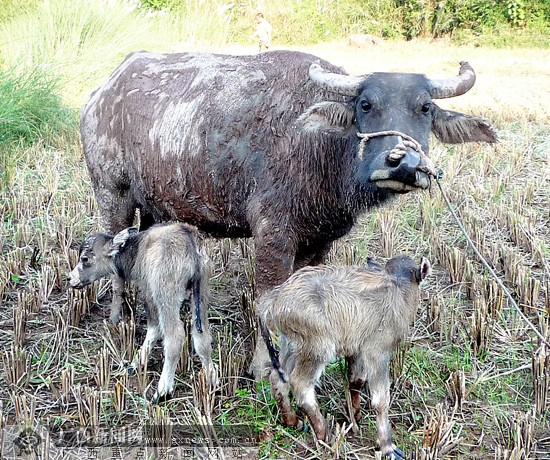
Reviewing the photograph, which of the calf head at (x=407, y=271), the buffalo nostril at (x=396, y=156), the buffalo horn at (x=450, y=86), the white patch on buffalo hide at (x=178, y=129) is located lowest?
the calf head at (x=407, y=271)

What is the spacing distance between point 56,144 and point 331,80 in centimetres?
508

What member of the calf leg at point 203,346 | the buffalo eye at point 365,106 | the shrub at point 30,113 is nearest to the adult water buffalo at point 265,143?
the buffalo eye at point 365,106

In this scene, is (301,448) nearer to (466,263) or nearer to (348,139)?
(348,139)

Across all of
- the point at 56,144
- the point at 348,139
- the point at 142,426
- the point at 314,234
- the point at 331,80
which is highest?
the point at 331,80

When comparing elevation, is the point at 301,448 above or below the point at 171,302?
below

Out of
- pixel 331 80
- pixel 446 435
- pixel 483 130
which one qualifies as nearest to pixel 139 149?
pixel 331 80

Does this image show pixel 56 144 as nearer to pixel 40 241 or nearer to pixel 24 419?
pixel 40 241

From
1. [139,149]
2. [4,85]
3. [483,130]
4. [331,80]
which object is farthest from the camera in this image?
[4,85]

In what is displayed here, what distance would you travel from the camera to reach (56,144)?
734cm

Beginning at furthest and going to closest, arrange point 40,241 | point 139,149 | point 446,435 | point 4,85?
point 4,85 → point 40,241 → point 139,149 → point 446,435

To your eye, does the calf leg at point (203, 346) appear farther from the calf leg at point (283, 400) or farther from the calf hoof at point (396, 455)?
the calf hoof at point (396, 455)

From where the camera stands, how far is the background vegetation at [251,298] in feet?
9.58

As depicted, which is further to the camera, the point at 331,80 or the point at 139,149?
the point at 139,149

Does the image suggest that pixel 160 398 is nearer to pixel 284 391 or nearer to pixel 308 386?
pixel 284 391
